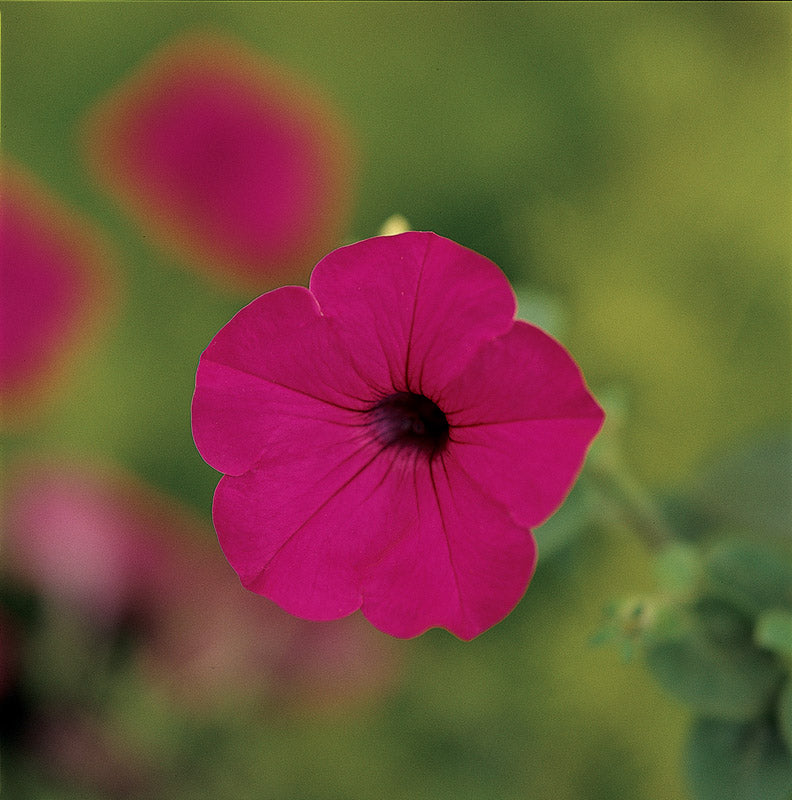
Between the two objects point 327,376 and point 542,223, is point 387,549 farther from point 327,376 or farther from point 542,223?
point 542,223

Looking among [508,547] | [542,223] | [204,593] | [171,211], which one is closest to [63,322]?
[171,211]

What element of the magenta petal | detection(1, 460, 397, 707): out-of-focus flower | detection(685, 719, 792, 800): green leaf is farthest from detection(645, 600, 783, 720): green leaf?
detection(1, 460, 397, 707): out-of-focus flower

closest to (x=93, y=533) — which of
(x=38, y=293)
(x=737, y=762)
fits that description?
(x=38, y=293)

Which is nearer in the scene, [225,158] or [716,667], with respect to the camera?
[716,667]

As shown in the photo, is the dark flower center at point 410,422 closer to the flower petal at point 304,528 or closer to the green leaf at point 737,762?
the flower petal at point 304,528

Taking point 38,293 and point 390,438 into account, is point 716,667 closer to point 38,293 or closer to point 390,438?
point 390,438

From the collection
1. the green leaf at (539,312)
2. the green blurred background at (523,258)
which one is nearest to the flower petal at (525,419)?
the green leaf at (539,312)

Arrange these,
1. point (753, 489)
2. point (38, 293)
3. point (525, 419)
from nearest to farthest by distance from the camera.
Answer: point (525, 419) → point (753, 489) → point (38, 293)
